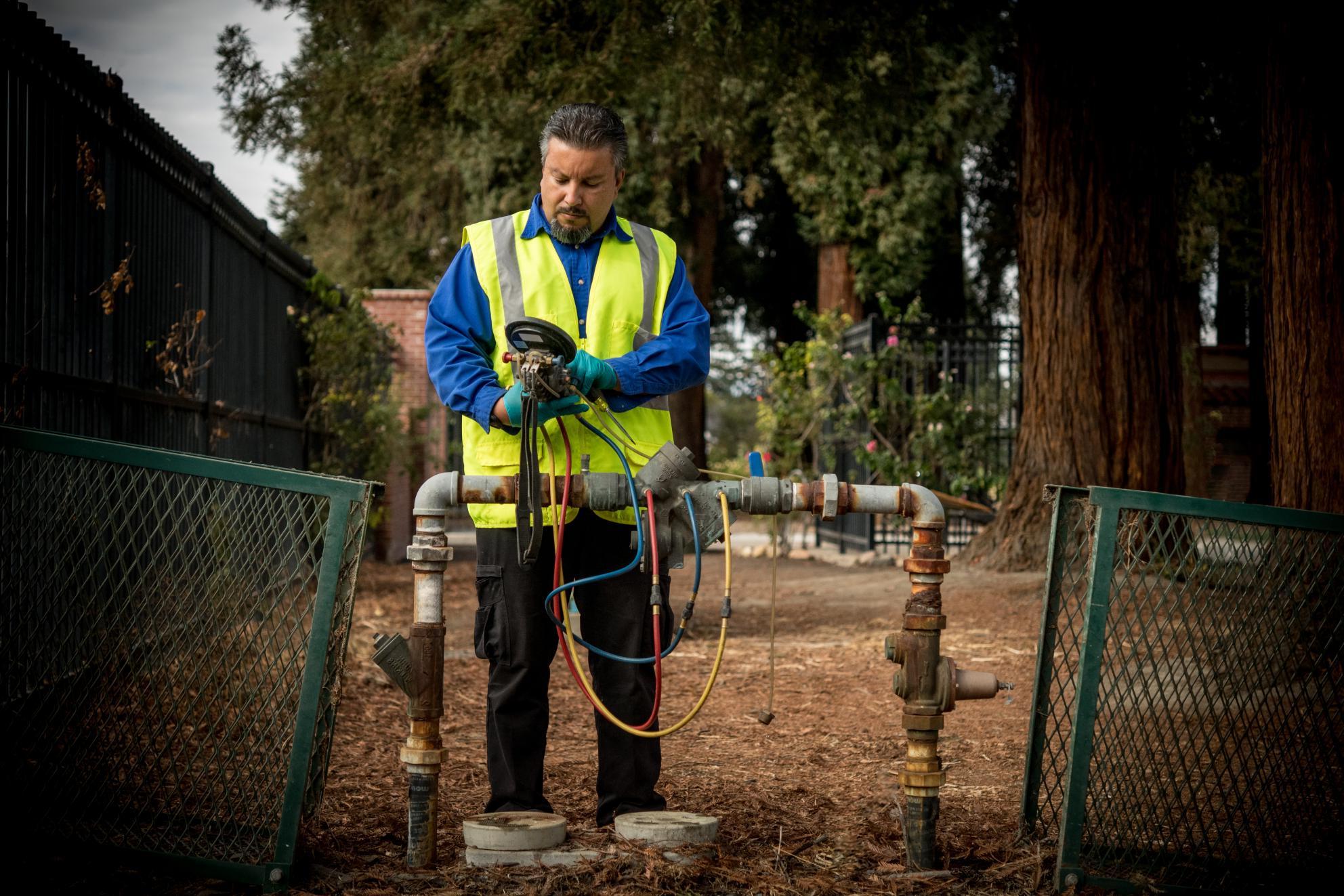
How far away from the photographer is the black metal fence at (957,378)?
13070 millimetres

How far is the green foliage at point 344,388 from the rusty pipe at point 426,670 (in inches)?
297

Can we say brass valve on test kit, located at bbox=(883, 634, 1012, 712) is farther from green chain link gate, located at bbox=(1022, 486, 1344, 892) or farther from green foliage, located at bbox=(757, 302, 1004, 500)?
green foliage, located at bbox=(757, 302, 1004, 500)

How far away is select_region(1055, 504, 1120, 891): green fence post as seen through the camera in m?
3.06

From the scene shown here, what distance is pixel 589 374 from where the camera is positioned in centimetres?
318

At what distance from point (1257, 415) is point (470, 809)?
12.0 metres

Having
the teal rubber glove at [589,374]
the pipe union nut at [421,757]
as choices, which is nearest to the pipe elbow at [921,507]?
the teal rubber glove at [589,374]

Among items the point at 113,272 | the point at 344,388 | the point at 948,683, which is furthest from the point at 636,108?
the point at 948,683

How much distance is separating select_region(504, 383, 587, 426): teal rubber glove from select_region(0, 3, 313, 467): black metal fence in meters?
2.18

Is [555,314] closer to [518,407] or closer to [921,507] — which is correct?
[518,407]

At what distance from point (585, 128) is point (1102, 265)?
6.11m

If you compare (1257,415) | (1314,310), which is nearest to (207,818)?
(1314,310)

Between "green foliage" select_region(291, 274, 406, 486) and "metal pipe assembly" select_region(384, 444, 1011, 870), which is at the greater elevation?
"green foliage" select_region(291, 274, 406, 486)

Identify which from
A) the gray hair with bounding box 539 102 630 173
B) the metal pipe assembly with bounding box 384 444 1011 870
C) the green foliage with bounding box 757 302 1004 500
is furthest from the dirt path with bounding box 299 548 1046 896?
the green foliage with bounding box 757 302 1004 500

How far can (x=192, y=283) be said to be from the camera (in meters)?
7.16
